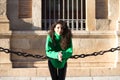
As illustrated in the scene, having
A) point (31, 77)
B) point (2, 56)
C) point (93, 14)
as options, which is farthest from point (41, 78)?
point (93, 14)

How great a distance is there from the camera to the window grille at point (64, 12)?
17656 mm

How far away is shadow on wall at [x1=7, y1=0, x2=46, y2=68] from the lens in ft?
56.3

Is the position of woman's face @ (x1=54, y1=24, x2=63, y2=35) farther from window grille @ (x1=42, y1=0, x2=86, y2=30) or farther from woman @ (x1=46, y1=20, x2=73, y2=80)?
window grille @ (x1=42, y1=0, x2=86, y2=30)

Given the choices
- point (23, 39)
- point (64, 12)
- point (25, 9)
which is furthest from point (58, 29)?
point (64, 12)

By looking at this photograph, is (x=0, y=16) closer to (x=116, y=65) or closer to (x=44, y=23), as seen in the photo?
(x=44, y=23)

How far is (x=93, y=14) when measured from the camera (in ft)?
57.5

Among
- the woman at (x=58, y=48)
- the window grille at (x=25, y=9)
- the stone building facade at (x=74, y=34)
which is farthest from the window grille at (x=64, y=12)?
the woman at (x=58, y=48)

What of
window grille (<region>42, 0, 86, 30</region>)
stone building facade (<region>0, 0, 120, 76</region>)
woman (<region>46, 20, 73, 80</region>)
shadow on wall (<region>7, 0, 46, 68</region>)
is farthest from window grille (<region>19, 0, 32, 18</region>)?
woman (<region>46, 20, 73, 80</region>)

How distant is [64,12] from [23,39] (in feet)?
5.33

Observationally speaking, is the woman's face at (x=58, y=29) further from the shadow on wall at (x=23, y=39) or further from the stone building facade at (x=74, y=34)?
the shadow on wall at (x=23, y=39)

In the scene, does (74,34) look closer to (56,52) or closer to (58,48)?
(58,48)

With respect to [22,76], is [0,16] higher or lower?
higher

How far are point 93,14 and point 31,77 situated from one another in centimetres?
306

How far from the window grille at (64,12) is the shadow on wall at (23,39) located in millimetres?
544
